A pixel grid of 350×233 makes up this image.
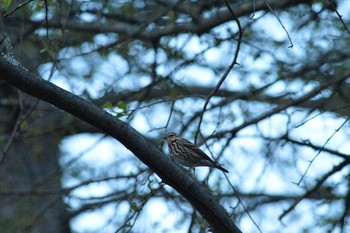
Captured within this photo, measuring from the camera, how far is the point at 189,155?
7395mm

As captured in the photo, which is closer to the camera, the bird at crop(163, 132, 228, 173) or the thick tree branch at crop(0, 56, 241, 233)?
the thick tree branch at crop(0, 56, 241, 233)

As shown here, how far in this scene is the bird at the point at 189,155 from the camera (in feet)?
23.4

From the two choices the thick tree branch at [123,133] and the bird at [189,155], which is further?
the bird at [189,155]

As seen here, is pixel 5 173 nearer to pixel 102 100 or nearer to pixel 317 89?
pixel 102 100

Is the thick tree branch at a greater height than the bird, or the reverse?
the bird

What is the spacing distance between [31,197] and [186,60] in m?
3.04

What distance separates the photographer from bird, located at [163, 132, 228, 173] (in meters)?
7.14

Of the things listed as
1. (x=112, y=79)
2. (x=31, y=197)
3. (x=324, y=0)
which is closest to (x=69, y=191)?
(x=31, y=197)

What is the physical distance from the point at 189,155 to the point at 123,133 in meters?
2.99

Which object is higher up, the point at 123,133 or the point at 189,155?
the point at 189,155

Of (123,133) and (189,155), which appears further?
(189,155)

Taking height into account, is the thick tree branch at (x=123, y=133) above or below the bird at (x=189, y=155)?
below

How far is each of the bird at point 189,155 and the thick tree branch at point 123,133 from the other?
2.04 metres

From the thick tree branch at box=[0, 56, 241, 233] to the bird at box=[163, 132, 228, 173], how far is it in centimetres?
204
